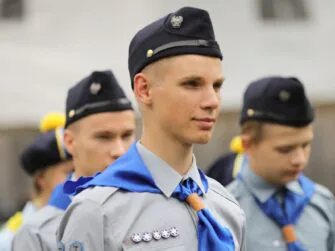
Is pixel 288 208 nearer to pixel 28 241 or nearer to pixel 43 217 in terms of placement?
pixel 43 217

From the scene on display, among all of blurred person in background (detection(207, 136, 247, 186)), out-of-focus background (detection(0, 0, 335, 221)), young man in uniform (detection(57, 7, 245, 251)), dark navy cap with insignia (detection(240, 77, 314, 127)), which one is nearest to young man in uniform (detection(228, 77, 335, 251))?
dark navy cap with insignia (detection(240, 77, 314, 127))

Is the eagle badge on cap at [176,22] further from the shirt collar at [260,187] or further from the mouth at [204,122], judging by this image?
the shirt collar at [260,187]

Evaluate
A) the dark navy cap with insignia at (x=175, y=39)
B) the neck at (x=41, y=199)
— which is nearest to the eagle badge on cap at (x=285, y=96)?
the neck at (x=41, y=199)

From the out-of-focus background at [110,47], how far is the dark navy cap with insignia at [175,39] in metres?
8.36

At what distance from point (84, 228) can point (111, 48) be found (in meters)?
9.15

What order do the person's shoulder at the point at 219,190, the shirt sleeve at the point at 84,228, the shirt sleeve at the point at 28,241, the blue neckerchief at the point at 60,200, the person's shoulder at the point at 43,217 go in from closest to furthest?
the shirt sleeve at the point at 84,228 < the person's shoulder at the point at 219,190 < the shirt sleeve at the point at 28,241 < the person's shoulder at the point at 43,217 < the blue neckerchief at the point at 60,200

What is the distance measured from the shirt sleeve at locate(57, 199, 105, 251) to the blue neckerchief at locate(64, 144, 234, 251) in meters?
0.14

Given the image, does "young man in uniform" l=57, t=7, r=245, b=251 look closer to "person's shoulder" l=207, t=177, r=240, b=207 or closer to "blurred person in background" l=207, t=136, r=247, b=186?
"person's shoulder" l=207, t=177, r=240, b=207

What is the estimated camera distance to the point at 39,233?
18.9ft

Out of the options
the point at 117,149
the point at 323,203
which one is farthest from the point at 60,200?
the point at 323,203

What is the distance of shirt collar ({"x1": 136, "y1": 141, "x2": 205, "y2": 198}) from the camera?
436 cm

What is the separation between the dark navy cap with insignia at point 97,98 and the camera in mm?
5930

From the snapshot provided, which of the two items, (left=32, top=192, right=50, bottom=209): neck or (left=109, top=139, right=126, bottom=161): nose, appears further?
(left=32, top=192, right=50, bottom=209): neck

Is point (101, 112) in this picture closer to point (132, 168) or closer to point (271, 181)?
point (271, 181)
